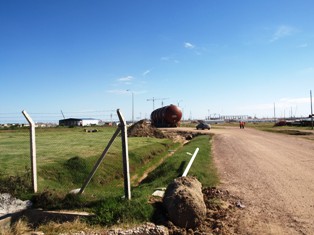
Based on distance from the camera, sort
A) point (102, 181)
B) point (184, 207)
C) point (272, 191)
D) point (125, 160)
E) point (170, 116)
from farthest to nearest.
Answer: point (170, 116) → point (102, 181) → point (272, 191) → point (125, 160) → point (184, 207)

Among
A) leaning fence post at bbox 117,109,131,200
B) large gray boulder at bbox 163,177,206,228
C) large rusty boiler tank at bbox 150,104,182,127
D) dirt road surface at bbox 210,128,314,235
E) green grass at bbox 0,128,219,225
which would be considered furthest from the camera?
large rusty boiler tank at bbox 150,104,182,127

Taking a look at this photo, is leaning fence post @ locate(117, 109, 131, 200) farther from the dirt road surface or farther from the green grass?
the dirt road surface

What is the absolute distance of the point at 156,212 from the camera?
7566mm

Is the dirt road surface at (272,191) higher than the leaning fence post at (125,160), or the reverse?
the leaning fence post at (125,160)

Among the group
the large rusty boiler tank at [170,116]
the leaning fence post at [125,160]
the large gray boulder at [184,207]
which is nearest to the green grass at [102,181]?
the leaning fence post at [125,160]

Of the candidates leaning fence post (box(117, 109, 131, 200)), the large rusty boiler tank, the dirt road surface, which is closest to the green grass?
leaning fence post (box(117, 109, 131, 200))

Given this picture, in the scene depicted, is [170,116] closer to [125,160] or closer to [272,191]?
[272,191]

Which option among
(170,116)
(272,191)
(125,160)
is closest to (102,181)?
(125,160)

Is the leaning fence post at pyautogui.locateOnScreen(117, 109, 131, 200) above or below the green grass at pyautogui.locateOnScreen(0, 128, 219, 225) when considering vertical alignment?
above

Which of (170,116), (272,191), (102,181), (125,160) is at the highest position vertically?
(170,116)

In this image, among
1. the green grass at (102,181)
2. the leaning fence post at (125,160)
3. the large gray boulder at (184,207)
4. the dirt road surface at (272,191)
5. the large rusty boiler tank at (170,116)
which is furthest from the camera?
the large rusty boiler tank at (170,116)

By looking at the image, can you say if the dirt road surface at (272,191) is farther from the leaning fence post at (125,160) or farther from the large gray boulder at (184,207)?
the leaning fence post at (125,160)

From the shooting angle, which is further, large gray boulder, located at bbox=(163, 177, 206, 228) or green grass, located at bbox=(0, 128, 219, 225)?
green grass, located at bbox=(0, 128, 219, 225)

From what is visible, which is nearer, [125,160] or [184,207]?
[184,207]
